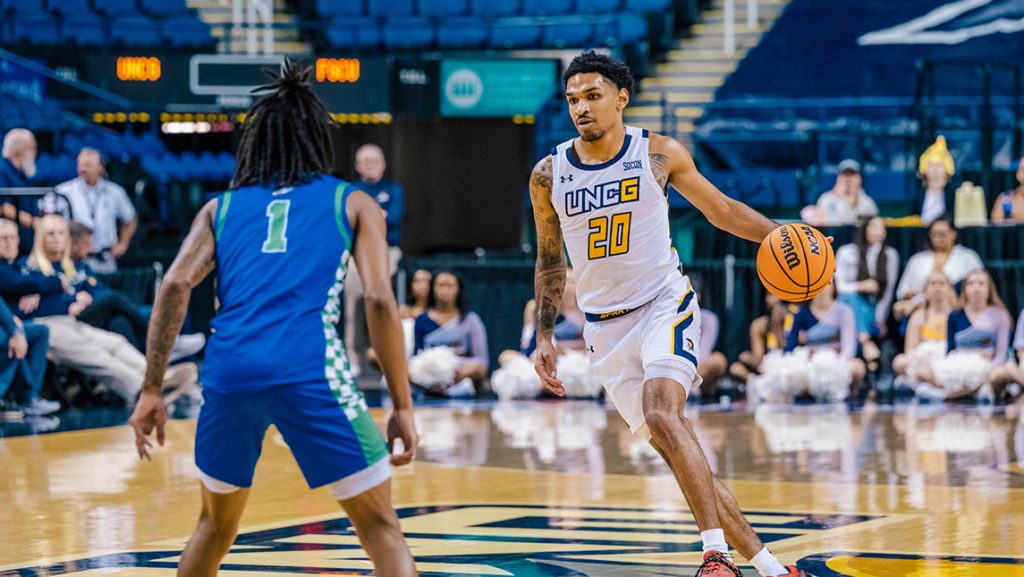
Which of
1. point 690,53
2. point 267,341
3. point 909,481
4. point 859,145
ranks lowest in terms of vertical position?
point 909,481

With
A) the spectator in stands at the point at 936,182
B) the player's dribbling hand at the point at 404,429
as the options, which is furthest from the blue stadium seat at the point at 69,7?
the player's dribbling hand at the point at 404,429

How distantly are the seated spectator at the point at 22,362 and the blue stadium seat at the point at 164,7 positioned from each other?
1073cm

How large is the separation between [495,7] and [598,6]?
4.69 feet

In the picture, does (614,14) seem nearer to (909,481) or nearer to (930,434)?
(930,434)

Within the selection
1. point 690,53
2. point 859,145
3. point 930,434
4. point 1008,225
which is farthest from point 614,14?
point 930,434

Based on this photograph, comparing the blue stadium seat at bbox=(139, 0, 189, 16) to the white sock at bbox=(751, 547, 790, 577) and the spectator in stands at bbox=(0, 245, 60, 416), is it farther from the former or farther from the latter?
the white sock at bbox=(751, 547, 790, 577)

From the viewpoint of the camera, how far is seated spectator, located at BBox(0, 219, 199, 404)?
12.5 meters

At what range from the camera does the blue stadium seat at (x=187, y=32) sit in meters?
22.0

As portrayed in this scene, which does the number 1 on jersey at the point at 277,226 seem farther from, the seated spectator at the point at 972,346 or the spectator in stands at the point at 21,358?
the seated spectator at the point at 972,346

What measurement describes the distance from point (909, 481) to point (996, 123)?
11.9 meters

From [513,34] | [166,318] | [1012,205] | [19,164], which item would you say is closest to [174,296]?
[166,318]

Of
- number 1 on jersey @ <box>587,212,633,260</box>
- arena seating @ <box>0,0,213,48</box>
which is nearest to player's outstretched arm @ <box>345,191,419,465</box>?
number 1 on jersey @ <box>587,212,633,260</box>

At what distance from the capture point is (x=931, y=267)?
46.8ft

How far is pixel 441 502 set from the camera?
8.48m
